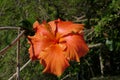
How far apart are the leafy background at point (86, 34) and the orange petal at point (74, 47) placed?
1.08 meters

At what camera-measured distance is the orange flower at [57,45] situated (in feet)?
3.12

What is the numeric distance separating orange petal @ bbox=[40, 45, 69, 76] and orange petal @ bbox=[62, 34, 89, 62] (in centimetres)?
2

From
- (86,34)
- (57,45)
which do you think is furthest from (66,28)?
(86,34)

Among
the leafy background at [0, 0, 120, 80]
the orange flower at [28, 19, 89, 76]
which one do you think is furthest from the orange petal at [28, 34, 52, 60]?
the leafy background at [0, 0, 120, 80]

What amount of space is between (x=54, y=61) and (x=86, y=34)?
3.90 feet

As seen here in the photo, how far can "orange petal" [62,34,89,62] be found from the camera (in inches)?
37.4

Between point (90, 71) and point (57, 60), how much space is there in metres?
1.27

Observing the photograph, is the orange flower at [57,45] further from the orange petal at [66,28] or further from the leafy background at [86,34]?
the leafy background at [86,34]

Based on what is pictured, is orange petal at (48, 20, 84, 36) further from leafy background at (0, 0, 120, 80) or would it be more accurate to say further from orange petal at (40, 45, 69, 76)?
leafy background at (0, 0, 120, 80)

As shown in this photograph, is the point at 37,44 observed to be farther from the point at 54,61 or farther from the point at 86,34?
the point at 86,34

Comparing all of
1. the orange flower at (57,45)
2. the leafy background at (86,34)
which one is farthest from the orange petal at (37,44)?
the leafy background at (86,34)

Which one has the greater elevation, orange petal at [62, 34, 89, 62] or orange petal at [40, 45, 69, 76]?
orange petal at [62, 34, 89, 62]

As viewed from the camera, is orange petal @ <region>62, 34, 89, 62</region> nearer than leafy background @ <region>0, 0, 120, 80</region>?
Yes

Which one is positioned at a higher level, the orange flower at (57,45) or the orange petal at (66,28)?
the orange petal at (66,28)
